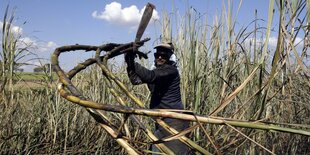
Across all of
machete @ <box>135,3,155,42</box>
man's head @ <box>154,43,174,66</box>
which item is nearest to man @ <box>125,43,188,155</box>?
man's head @ <box>154,43,174,66</box>

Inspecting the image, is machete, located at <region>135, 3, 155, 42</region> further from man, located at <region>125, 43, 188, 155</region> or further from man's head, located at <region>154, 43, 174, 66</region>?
man's head, located at <region>154, 43, 174, 66</region>

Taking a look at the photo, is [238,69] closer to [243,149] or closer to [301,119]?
[243,149]

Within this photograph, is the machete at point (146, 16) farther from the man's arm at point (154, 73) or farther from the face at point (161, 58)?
the face at point (161, 58)

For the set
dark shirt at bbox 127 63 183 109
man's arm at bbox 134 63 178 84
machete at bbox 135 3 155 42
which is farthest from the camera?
dark shirt at bbox 127 63 183 109

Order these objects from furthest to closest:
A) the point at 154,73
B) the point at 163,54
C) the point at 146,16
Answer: the point at 163,54
the point at 154,73
the point at 146,16

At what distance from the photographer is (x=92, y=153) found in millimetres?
3846

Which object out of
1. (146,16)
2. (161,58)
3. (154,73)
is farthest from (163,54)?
(146,16)

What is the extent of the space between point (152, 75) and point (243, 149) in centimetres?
88

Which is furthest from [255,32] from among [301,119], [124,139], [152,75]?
[124,139]

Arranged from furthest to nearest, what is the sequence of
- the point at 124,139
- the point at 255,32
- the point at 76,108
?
the point at 76,108, the point at 255,32, the point at 124,139

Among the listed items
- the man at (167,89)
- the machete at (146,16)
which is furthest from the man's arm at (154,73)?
the machete at (146,16)

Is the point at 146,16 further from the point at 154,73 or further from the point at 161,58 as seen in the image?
the point at 161,58

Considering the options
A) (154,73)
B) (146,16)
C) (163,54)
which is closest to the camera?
(146,16)

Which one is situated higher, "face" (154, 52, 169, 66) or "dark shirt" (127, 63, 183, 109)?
"face" (154, 52, 169, 66)
